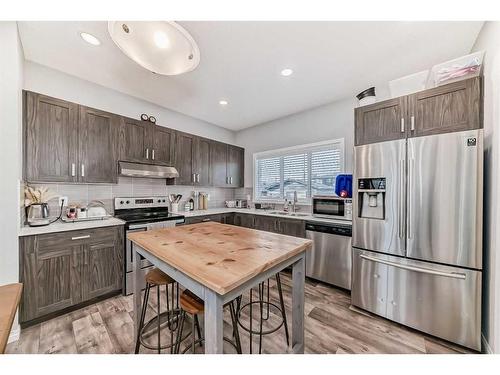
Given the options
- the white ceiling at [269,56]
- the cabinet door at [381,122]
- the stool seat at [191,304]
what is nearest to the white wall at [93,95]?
the white ceiling at [269,56]

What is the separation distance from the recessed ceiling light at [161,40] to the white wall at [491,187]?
2.26m

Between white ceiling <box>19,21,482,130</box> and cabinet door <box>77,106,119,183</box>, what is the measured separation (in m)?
0.53

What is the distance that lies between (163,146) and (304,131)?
7.99 feet

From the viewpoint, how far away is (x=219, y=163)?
4047 mm

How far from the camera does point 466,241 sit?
1575 mm

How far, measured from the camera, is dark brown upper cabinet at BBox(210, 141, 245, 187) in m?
3.97

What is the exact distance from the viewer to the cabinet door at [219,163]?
12.9 feet

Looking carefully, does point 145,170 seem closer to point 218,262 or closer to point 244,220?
point 244,220

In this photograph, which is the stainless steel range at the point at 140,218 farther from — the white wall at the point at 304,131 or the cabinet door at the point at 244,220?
the white wall at the point at 304,131

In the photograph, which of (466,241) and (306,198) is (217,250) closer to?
(466,241)
